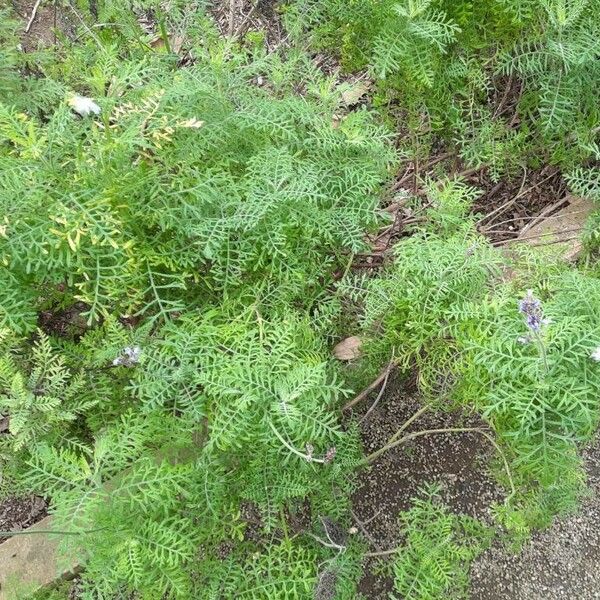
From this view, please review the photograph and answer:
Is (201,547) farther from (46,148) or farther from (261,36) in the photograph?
(261,36)

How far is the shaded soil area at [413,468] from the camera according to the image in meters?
2.37

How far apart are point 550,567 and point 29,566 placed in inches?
75.0

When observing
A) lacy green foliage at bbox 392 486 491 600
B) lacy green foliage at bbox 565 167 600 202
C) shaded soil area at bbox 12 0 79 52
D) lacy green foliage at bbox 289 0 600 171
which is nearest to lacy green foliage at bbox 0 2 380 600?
lacy green foliage at bbox 392 486 491 600

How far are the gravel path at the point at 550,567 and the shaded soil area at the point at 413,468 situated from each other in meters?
0.19

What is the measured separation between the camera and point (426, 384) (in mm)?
2045

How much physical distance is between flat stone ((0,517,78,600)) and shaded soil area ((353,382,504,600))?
43.3 inches

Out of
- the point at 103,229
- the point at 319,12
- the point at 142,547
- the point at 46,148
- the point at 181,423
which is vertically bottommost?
the point at 142,547

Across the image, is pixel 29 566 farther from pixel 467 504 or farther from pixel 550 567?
pixel 550 567

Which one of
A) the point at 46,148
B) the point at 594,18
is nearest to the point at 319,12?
the point at 594,18

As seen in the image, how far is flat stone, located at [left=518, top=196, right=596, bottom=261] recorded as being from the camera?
2523 mm

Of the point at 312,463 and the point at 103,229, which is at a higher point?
the point at 103,229

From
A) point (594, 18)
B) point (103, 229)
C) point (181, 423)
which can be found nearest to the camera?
point (103, 229)

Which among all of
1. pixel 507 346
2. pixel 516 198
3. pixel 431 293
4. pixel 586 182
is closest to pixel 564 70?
pixel 586 182

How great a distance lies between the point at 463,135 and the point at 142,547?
6.65 feet
